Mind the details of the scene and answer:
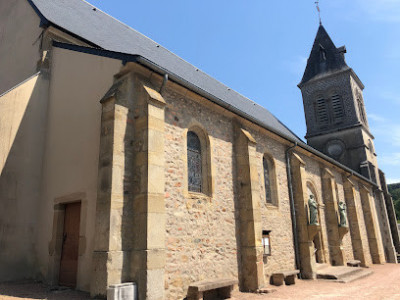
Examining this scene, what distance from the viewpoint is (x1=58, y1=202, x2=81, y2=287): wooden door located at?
6879 millimetres

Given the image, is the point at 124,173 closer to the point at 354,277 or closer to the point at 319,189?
the point at 354,277

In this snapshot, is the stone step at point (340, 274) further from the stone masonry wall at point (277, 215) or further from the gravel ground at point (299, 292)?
the stone masonry wall at point (277, 215)

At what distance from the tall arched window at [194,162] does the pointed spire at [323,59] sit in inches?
765

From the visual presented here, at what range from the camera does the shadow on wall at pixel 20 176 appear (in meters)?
7.40

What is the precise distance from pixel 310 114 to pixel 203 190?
18.7 meters

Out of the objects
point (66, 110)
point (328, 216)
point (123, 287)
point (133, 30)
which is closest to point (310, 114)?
point (328, 216)

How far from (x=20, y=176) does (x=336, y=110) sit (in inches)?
850

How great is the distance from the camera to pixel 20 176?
7.88 metres

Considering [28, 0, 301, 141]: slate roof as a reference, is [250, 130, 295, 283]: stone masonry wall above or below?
below

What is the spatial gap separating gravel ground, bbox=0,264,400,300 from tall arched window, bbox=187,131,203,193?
8.93 feet

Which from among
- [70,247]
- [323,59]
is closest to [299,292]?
[70,247]

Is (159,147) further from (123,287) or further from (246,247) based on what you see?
(246,247)

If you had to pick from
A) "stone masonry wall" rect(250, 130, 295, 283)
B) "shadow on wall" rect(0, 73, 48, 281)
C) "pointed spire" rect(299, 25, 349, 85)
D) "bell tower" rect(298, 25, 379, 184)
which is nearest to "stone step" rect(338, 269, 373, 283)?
"stone masonry wall" rect(250, 130, 295, 283)

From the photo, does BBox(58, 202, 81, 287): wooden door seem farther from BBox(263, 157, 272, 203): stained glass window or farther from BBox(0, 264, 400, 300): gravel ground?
BBox(263, 157, 272, 203): stained glass window
